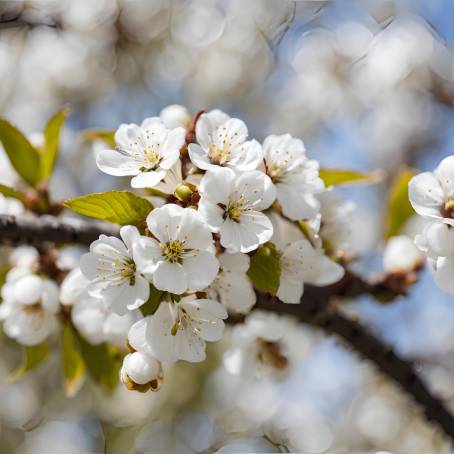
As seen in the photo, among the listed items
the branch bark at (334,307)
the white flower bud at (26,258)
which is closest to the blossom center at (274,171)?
the branch bark at (334,307)

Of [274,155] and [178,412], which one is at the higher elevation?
[274,155]

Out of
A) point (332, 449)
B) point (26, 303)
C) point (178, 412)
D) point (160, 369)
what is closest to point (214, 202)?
point (160, 369)

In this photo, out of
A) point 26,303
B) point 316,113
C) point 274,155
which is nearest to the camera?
point 274,155

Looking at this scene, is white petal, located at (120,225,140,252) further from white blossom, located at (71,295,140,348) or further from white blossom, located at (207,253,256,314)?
white blossom, located at (71,295,140,348)

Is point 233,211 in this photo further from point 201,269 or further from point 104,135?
point 104,135

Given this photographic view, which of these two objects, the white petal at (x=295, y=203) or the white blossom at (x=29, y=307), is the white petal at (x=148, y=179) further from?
the white blossom at (x=29, y=307)

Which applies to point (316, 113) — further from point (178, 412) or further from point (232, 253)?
point (232, 253)
